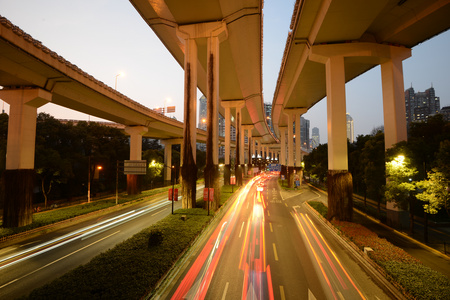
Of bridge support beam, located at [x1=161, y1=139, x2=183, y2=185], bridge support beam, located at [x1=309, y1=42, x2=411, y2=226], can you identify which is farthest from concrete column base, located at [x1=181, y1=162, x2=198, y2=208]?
bridge support beam, located at [x1=161, y1=139, x2=183, y2=185]

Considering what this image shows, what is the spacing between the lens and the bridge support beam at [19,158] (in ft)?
58.2

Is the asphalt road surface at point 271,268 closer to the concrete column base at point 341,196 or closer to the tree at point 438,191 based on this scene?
the concrete column base at point 341,196

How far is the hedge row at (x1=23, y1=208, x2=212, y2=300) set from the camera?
8.24m

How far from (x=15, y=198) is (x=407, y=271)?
28.1m

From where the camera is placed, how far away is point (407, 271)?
1034cm

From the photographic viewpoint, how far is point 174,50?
95.5ft

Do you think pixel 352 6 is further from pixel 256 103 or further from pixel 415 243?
pixel 256 103

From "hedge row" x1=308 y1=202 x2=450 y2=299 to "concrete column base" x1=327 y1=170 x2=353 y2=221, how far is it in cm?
411

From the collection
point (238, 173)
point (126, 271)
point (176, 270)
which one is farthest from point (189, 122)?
point (238, 173)

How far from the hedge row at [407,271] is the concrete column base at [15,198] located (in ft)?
88.1

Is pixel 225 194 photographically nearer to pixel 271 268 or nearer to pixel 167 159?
pixel 271 268

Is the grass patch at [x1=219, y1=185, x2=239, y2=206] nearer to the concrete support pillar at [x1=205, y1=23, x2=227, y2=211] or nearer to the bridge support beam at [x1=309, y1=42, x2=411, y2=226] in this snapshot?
the concrete support pillar at [x1=205, y1=23, x2=227, y2=211]

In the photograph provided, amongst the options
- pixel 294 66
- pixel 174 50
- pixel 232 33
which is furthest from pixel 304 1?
pixel 174 50

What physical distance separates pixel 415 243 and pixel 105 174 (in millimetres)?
49522
